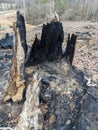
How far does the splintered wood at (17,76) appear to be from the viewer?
14.0 ft

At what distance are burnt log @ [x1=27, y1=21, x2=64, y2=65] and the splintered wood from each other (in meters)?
0.61

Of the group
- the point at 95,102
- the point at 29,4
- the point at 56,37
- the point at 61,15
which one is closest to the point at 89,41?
the point at 56,37

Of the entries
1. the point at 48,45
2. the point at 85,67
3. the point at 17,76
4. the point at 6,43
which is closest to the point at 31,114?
the point at 17,76

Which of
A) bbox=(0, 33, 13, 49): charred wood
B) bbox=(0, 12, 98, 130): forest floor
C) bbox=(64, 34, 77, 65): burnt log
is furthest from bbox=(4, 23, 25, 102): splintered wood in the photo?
bbox=(0, 33, 13, 49): charred wood

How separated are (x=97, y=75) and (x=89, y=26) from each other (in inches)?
184

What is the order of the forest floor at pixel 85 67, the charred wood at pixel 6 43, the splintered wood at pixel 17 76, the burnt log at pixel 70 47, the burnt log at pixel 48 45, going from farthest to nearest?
the charred wood at pixel 6 43 → the burnt log at pixel 70 47 → the burnt log at pixel 48 45 → the splintered wood at pixel 17 76 → the forest floor at pixel 85 67

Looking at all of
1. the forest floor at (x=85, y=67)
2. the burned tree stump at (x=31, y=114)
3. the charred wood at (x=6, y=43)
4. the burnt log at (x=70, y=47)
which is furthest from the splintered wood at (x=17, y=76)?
the charred wood at (x=6, y=43)

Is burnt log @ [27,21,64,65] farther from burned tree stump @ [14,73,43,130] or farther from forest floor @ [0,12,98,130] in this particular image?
burned tree stump @ [14,73,43,130]

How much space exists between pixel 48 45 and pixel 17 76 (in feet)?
3.63

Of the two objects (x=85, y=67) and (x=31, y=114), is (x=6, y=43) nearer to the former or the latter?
(x=85, y=67)

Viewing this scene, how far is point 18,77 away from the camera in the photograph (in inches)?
173

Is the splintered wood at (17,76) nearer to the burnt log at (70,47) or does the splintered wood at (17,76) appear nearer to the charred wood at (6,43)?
the burnt log at (70,47)

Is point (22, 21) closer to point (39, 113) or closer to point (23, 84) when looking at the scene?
point (23, 84)

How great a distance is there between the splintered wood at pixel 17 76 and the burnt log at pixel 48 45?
61 cm
